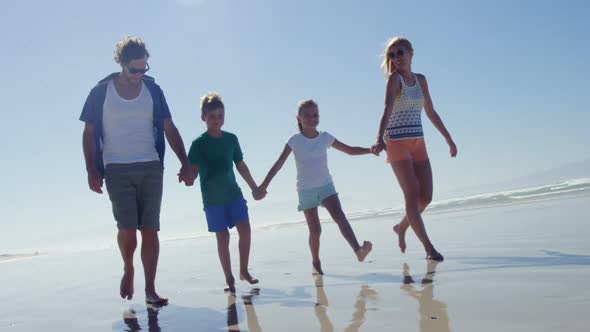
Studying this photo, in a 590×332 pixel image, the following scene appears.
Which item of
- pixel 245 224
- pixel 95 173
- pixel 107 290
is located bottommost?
pixel 107 290

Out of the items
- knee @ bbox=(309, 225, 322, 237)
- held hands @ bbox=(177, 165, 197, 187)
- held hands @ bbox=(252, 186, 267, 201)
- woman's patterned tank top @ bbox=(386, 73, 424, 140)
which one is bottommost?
knee @ bbox=(309, 225, 322, 237)

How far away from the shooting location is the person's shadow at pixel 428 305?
2258 mm

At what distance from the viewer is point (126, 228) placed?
374 centimetres

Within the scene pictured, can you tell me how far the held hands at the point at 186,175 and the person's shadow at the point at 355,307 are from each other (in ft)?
4.14

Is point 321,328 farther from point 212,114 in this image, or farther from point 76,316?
point 212,114

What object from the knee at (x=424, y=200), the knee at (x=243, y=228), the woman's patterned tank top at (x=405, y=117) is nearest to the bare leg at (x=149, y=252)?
the knee at (x=243, y=228)

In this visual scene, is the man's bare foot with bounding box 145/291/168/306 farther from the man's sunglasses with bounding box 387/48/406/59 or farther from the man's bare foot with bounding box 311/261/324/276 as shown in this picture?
the man's sunglasses with bounding box 387/48/406/59

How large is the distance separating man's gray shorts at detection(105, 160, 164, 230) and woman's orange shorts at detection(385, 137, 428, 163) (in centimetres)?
213

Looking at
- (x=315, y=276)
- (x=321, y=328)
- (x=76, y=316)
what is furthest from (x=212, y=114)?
(x=321, y=328)

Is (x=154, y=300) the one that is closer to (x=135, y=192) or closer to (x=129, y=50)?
(x=135, y=192)

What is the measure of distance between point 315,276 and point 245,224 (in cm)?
73

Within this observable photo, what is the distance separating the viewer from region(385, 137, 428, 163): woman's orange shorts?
4.73 metres

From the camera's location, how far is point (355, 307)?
283 centimetres

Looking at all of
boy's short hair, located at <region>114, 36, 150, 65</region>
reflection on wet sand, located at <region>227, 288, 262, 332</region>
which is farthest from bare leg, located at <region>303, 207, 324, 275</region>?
boy's short hair, located at <region>114, 36, 150, 65</region>
